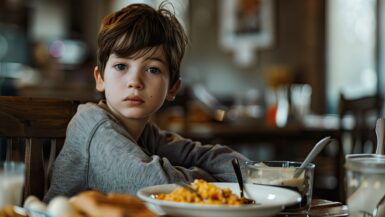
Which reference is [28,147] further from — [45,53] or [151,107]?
[45,53]

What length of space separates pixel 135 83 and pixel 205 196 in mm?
394

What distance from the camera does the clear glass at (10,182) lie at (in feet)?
2.96

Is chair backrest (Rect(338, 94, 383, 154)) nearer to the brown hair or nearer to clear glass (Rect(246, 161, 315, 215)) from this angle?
the brown hair

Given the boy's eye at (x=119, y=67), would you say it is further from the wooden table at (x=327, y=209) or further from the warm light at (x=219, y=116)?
the warm light at (x=219, y=116)

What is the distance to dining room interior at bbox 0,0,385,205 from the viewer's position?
362 centimetres

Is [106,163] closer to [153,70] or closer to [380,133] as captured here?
[153,70]

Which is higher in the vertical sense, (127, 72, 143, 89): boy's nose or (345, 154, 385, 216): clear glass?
(127, 72, 143, 89): boy's nose

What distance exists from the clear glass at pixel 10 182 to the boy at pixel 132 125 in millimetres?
192

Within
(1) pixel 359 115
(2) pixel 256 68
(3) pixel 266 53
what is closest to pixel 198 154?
(1) pixel 359 115

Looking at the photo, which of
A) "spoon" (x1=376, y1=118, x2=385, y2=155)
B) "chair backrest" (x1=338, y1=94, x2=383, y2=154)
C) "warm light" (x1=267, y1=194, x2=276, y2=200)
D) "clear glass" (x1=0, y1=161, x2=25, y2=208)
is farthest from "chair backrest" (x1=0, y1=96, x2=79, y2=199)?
"chair backrest" (x1=338, y1=94, x2=383, y2=154)

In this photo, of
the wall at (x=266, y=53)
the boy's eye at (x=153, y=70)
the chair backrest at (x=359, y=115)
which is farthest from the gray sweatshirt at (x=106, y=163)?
the wall at (x=266, y=53)

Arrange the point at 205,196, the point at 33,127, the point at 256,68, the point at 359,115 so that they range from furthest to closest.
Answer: the point at 256,68
the point at 359,115
the point at 33,127
the point at 205,196

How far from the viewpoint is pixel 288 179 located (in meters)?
1.04

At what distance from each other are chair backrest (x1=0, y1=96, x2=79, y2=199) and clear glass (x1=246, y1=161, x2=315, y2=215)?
55cm
